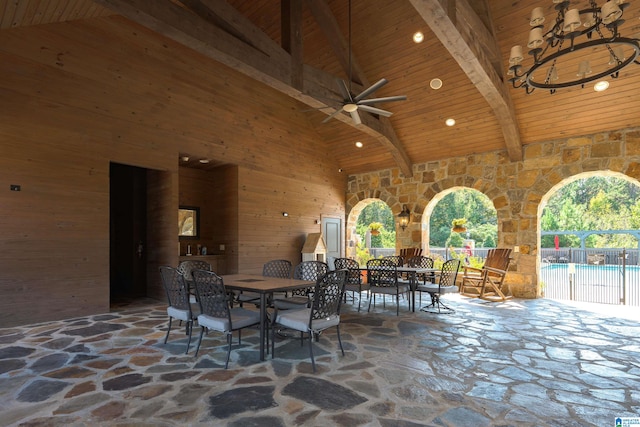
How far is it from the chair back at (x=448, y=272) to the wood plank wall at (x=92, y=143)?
412 cm

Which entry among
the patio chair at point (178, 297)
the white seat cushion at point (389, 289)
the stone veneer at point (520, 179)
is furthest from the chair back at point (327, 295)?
the stone veneer at point (520, 179)

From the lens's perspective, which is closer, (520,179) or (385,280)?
(385,280)

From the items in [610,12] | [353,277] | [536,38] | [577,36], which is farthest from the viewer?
[353,277]

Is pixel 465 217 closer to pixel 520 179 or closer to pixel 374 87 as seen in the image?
pixel 520 179

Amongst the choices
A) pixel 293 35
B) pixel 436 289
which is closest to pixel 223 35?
pixel 293 35

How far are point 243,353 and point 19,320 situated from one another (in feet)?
11.5

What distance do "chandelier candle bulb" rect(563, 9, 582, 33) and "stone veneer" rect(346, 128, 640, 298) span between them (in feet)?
15.8

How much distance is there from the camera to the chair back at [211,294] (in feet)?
11.0

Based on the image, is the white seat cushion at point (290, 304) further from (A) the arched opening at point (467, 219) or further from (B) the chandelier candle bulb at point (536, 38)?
(A) the arched opening at point (467, 219)

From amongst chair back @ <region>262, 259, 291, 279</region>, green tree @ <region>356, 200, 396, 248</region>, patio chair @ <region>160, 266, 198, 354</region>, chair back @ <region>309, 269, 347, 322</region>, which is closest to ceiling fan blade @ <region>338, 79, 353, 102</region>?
chair back @ <region>262, 259, 291, 279</region>

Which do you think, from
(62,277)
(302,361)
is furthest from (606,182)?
(62,277)

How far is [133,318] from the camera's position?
536 cm

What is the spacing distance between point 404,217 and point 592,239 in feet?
53.2

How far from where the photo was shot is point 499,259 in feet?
24.6
